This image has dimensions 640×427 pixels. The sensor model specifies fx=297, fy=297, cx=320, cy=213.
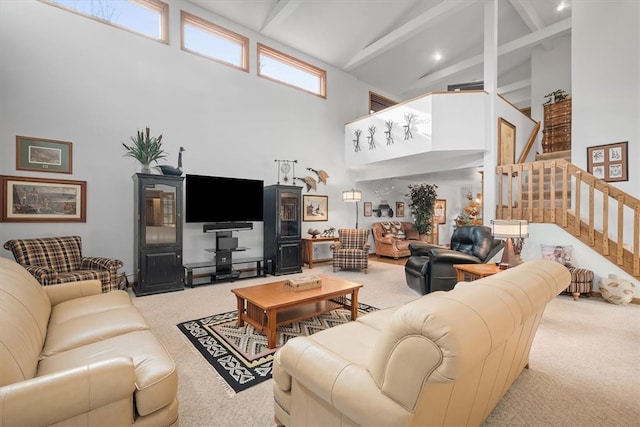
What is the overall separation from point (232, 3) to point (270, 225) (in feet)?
13.6

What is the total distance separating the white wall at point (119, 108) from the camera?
4012 millimetres

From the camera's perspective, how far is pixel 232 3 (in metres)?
5.43

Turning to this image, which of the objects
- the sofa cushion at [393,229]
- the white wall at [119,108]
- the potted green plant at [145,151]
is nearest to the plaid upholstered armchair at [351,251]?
the white wall at [119,108]

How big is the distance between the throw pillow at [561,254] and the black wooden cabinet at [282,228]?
13.6 feet

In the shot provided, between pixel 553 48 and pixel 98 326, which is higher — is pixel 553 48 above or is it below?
above

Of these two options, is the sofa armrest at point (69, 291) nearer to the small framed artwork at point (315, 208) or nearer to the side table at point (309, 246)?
the side table at point (309, 246)

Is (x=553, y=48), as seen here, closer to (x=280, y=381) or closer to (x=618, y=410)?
(x=618, y=410)

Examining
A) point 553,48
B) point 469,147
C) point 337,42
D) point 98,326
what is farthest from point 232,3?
point 553,48

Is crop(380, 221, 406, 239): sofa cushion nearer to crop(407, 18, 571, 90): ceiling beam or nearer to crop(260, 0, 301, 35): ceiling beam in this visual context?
crop(407, 18, 571, 90): ceiling beam

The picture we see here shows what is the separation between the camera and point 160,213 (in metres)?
4.51

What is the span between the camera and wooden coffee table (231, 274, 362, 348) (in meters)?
2.57

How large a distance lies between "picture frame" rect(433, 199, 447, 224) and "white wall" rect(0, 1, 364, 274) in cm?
622

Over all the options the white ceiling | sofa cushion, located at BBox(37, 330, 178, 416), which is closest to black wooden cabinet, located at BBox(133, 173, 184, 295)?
sofa cushion, located at BBox(37, 330, 178, 416)

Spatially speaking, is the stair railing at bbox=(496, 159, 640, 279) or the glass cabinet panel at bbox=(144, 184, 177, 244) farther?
the glass cabinet panel at bbox=(144, 184, 177, 244)
